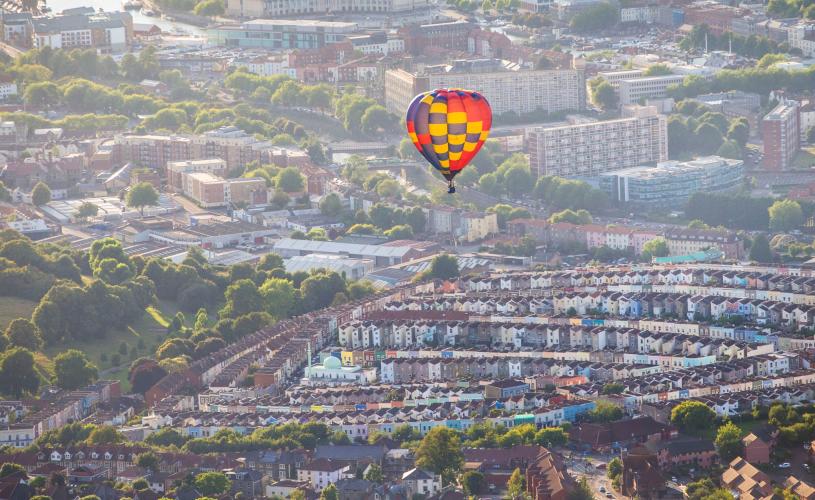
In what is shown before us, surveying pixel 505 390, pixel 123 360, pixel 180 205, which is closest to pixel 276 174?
pixel 180 205

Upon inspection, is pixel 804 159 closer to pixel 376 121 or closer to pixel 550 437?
pixel 376 121

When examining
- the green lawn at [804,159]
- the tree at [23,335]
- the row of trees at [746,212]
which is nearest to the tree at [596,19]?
the green lawn at [804,159]

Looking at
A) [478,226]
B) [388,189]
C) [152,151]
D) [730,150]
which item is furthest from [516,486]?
[152,151]

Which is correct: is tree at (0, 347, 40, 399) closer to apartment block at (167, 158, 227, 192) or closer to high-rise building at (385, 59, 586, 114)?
apartment block at (167, 158, 227, 192)

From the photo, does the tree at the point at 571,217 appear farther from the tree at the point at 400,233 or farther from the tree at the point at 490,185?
the tree at the point at 490,185

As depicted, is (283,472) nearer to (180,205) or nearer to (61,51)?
(180,205)

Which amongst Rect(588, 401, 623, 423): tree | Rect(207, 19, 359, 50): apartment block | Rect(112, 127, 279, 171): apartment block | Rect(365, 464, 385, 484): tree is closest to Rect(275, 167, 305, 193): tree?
Rect(112, 127, 279, 171): apartment block
